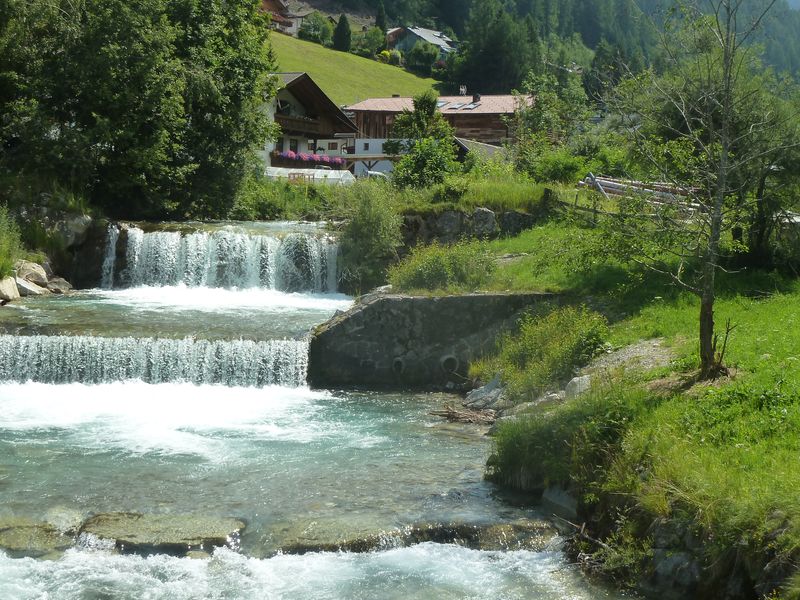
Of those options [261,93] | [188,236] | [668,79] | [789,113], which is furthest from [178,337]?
[261,93]

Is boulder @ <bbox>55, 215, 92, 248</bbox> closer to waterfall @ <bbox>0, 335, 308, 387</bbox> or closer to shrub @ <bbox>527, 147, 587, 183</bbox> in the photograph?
waterfall @ <bbox>0, 335, 308, 387</bbox>

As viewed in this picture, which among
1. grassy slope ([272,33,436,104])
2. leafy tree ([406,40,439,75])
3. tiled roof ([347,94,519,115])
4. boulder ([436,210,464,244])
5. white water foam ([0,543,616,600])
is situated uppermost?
leafy tree ([406,40,439,75])

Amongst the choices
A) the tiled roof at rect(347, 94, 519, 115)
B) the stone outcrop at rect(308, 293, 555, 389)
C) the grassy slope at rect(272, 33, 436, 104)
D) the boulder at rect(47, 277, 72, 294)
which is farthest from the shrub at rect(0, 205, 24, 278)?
the grassy slope at rect(272, 33, 436, 104)

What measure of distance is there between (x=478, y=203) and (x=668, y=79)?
8681mm

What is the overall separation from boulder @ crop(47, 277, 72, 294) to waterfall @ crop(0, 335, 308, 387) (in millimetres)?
6417

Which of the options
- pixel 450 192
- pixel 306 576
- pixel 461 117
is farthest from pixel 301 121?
pixel 306 576

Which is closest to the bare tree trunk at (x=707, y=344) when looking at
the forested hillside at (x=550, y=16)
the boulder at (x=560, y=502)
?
the boulder at (x=560, y=502)

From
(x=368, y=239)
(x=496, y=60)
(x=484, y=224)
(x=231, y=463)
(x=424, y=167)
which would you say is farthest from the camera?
(x=496, y=60)

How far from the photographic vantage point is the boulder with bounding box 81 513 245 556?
30.7 ft

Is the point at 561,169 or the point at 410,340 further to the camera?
the point at 561,169

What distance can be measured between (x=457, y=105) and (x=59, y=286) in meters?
56.4

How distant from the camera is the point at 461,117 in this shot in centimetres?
7462

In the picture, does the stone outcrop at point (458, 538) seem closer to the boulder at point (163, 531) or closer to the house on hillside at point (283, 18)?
the boulder at point (163, 531)

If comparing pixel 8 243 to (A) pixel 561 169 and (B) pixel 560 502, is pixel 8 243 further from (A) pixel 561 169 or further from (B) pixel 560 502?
(B) pixel 560 502
